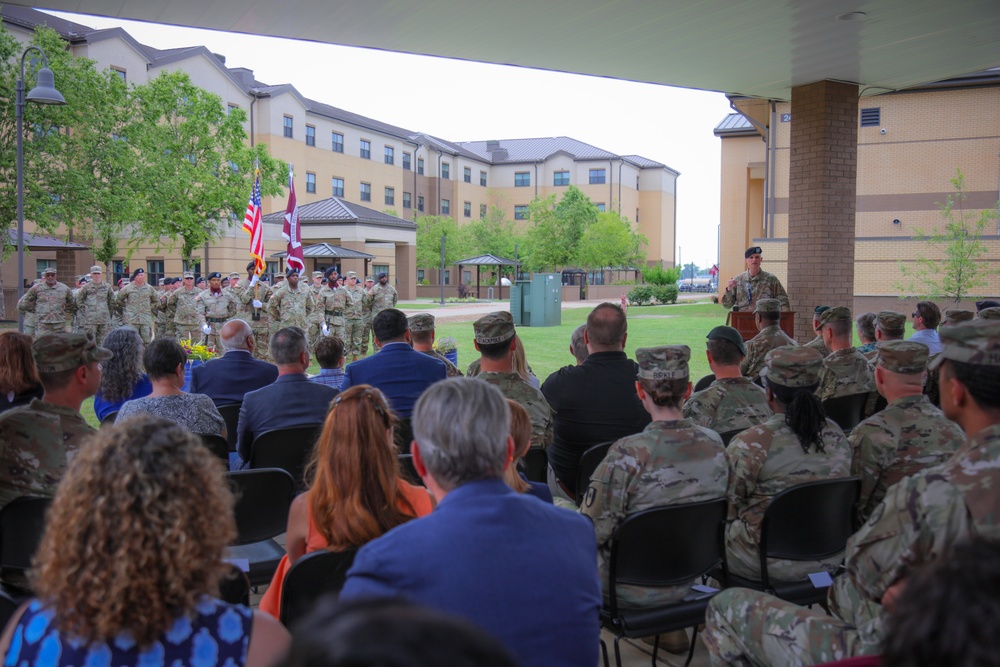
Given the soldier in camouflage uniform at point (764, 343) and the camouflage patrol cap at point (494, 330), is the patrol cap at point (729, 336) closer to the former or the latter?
the camouflage patrol cap at point (494, 330)

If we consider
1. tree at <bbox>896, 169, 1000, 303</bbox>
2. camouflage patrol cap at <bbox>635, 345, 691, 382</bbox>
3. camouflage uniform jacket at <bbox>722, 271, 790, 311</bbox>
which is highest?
tree at <bbox>896, 169, 1000, 303</bbox>

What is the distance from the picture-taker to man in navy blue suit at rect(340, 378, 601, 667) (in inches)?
63.7

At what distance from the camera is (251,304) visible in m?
16.2

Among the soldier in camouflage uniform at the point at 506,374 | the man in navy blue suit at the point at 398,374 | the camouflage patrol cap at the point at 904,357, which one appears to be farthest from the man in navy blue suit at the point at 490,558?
the man in navy blue suit at the point at 398,374

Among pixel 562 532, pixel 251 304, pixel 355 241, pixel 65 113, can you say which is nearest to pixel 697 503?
pixel 562 532

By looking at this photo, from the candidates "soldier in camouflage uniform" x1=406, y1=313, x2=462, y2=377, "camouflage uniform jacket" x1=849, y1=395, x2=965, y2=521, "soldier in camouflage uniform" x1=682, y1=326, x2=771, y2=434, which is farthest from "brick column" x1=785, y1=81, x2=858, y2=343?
"camouflage uniform jacket" x1=849, y1=395, x2=965, y2=521

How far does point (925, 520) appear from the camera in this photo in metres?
1.95

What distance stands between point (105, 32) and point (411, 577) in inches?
1341

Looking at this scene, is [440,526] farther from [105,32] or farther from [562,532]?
[105,32]

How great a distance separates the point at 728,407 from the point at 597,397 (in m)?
0.79

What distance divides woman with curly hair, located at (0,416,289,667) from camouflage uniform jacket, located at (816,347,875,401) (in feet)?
17.1

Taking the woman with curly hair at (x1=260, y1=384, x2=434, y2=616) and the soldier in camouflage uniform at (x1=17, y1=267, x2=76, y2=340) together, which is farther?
the soldier in camouflage uniform at (x1=17, y1=267, x2=76, y2=340)

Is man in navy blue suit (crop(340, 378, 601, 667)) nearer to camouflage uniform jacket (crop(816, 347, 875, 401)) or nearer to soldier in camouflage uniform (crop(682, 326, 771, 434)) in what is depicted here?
soldier in camouflage uniform (crop(682, 326, 771, 434))

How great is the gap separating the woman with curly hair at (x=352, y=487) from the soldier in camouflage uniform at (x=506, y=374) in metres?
1.79
